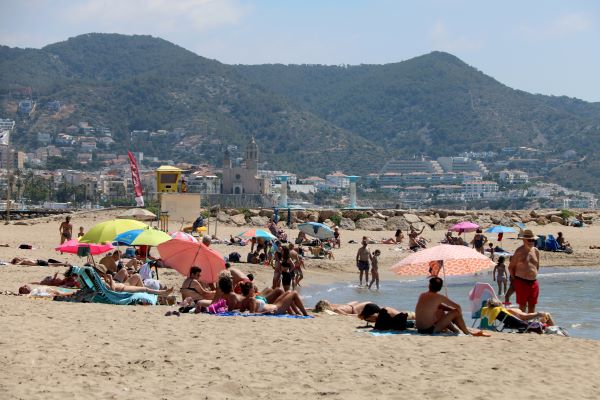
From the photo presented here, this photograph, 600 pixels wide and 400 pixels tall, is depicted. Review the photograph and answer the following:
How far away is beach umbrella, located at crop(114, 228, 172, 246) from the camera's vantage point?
13.8 m

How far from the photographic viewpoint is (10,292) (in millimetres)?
11961

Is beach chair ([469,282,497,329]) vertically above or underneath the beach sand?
above

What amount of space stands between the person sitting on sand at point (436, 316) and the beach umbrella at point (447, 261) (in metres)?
1.42

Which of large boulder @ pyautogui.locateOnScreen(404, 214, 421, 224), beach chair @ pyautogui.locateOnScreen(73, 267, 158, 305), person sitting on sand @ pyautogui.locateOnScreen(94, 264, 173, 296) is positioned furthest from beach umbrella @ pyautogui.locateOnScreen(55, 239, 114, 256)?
large boulder @ pyautogui.locateOnScreen(404, 214, 421, 224)

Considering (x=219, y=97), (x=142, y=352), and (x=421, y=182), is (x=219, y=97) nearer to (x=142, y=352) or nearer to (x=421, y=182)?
(x=421, y=182)

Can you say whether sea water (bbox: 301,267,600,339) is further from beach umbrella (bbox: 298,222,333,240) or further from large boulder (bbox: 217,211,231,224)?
large boulder (bbox: 217,211,231,224)

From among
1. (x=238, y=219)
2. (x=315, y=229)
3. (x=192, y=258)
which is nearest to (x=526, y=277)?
(x=192, y=258)

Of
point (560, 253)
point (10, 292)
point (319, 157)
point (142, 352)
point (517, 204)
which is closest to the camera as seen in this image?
point (142, 352)

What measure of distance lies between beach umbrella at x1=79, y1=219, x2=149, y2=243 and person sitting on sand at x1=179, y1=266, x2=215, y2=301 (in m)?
2.62

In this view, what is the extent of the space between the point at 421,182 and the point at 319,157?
2112 centimetres

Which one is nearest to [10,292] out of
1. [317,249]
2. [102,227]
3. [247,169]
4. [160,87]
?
[102,227]

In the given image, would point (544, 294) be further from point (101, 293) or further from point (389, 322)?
point (101, 293)

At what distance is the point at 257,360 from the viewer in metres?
7.77

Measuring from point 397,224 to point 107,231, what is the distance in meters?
25.5
